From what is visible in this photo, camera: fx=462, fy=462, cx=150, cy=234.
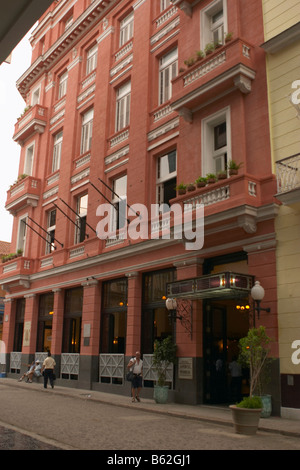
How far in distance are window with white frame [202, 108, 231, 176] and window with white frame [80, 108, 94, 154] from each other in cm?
1004

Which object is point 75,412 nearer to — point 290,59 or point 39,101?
point 290,59

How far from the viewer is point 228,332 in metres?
19.0

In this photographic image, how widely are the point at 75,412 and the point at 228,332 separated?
24.6 feet

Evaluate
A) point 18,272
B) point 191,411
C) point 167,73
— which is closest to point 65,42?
point 167,73

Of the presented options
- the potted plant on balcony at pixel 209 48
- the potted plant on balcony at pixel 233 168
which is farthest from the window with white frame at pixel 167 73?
the potted plant on balcony at pixel 233 168

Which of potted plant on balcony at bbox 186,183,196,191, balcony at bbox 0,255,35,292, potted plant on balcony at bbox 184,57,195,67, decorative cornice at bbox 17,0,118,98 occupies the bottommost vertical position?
balcony at bbox 0,255,35,292

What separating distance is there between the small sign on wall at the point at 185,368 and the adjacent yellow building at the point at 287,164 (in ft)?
12.5

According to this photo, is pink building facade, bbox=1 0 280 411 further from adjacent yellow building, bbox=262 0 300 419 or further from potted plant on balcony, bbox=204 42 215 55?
adjacent yellow building, bbox=262 0 300 419

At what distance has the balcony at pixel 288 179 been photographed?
1330 centimetres

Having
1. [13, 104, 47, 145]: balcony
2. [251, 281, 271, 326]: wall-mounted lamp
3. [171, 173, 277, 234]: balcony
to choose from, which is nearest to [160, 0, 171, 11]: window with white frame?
[171, 173, 277, 234]: balcony

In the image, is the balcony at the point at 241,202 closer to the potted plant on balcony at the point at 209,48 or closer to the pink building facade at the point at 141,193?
the pink building facade at the point at 141,193

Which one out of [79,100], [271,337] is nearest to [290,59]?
[271,337]

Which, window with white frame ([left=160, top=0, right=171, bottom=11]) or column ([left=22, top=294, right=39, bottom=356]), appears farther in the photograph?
column ([left=22, top=294, right=39, bottom=356])

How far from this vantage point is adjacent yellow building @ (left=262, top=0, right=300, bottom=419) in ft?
43.6
